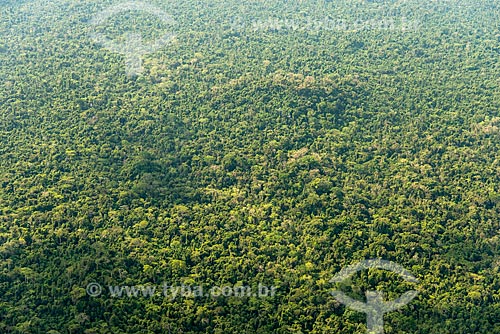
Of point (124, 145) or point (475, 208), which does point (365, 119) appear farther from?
point (124, 145)

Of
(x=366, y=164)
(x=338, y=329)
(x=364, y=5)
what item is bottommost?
(x=338, y=329)

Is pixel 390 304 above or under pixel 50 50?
under

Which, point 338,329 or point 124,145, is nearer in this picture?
point 338,329

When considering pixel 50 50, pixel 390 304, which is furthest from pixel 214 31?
pixel 390 304

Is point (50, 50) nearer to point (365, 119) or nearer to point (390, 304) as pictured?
point (365, 119)

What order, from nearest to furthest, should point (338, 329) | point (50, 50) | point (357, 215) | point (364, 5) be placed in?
point (338, 329)
point (357, 215)
point (50, 50)
point (364, 5)

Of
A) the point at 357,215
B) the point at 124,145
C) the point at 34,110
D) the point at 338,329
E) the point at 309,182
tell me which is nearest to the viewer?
the point at 338,329

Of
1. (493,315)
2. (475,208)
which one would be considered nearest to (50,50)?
(475,208)
